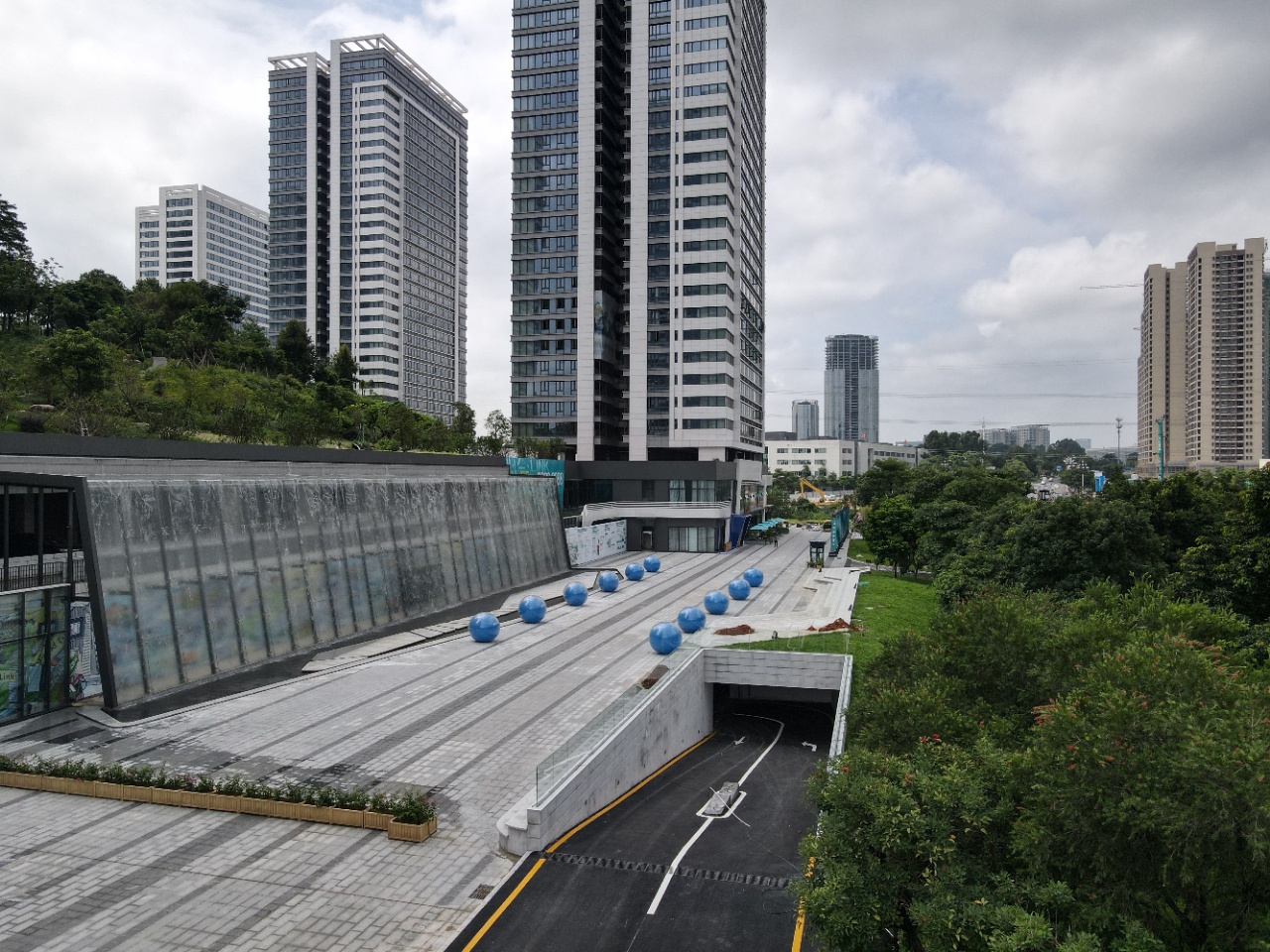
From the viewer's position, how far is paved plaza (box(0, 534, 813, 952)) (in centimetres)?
1322

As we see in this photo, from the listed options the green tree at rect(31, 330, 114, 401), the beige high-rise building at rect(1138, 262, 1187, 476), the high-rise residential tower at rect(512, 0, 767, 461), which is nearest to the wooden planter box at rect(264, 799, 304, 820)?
the green tree at rect(31, 330, 114, 401)

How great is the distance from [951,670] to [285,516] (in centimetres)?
2584

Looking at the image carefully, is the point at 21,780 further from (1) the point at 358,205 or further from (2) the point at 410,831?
(1) the point at 358,205

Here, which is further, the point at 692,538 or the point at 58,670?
the point at 692,538

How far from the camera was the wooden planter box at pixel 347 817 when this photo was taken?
1670 cm

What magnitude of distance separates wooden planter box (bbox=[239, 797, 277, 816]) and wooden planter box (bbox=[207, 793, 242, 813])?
0.33ft

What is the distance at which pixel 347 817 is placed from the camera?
1677 centimetres

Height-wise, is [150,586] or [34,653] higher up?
[150,586]

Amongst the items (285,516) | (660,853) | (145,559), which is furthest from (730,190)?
(660,853)

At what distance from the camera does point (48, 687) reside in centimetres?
2298

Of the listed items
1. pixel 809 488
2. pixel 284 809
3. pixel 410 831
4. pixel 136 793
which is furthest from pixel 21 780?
pixel 809 488

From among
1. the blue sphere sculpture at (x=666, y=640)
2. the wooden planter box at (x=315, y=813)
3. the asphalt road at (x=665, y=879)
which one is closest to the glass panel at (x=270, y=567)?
the wooden planter box at (x=315, y=813)

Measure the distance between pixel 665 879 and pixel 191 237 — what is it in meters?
195

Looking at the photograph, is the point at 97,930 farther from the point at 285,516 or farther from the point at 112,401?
the point at 112,401
